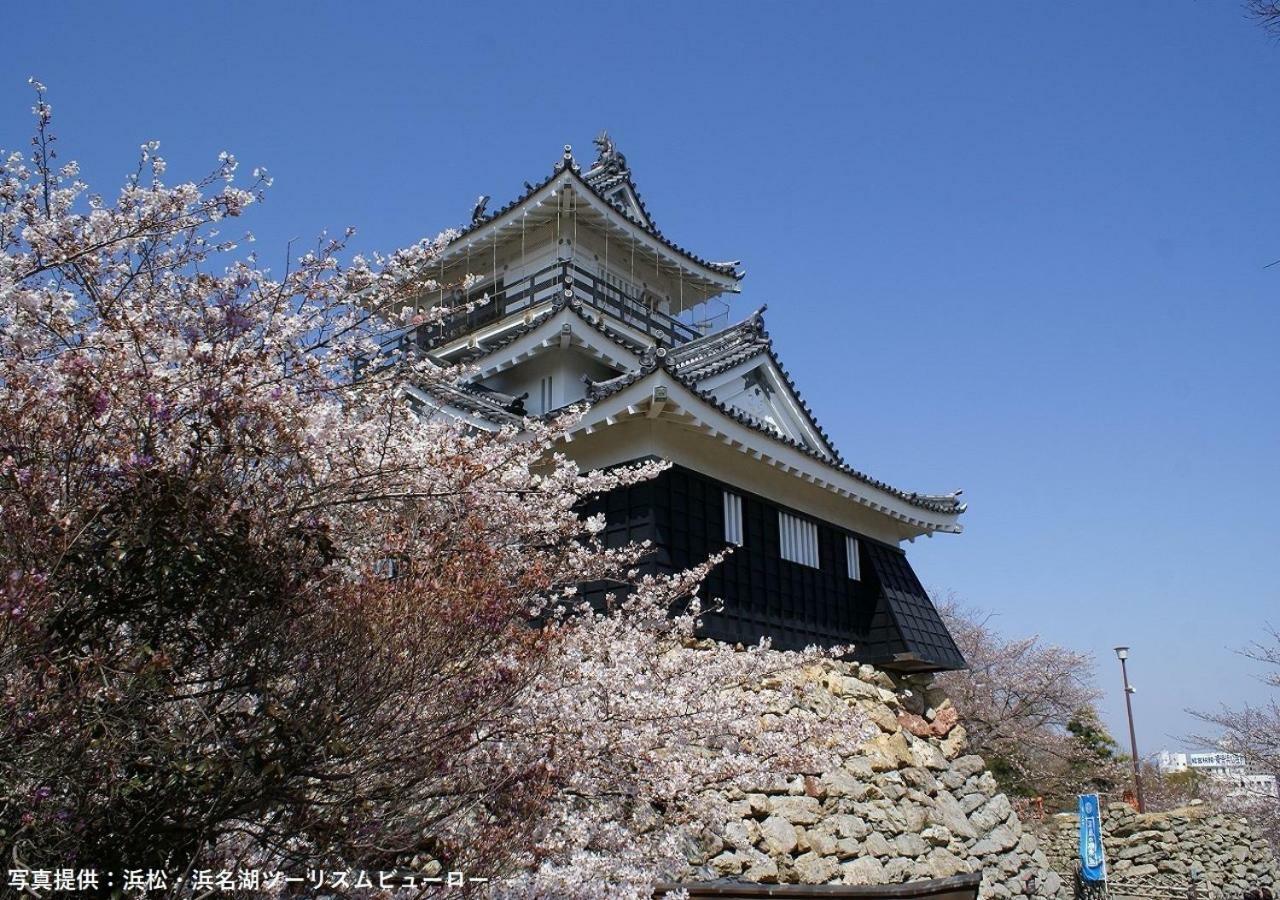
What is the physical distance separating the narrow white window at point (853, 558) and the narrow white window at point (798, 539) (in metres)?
0.91

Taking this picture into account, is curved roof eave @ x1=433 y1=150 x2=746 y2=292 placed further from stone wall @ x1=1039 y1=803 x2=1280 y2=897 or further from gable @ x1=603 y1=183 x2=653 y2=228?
stone wall @ x1=1039 y1=803 x2=1280 y2=897

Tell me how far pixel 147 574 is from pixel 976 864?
442 inches

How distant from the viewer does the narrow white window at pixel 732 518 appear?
1152 centimetres

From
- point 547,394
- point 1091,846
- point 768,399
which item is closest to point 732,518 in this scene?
point 768,399

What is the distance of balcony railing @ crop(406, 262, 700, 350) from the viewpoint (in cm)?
1564

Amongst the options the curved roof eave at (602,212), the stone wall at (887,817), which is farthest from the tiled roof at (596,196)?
the stone wall at (887,817)

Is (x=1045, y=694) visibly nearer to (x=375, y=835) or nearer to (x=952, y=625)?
(x=952, y=625)

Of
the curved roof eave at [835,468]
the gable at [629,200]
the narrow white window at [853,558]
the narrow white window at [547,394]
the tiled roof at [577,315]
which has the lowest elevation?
the narrow white window at [853,558]

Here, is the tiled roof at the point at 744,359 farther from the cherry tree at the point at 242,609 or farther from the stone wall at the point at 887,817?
the cherry tree at the point at 242,609

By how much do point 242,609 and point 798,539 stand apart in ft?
32.5

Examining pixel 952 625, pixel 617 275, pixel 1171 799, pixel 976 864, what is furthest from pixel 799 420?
pixel 1171 799

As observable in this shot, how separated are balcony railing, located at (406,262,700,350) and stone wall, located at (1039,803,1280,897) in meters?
13.0

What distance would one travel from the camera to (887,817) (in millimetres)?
10562

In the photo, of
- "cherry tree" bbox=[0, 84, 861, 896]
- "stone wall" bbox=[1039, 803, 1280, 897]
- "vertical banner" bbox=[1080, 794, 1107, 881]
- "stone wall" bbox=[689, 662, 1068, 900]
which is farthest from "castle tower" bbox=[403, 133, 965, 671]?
"stone wall" bbox=[1039, 803, 1280, 897]
